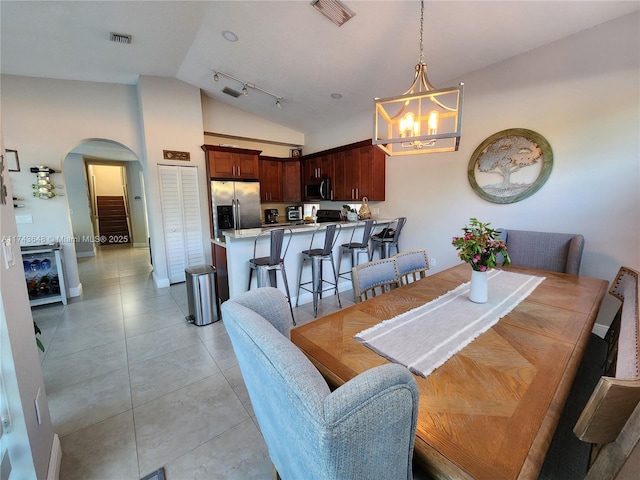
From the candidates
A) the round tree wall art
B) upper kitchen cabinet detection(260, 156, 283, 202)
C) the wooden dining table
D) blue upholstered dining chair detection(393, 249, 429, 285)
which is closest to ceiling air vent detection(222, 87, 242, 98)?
upper kitchen cabinet detection(260, 156, 283, 202)

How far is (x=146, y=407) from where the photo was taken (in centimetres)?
190

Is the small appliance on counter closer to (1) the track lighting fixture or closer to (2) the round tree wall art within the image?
(1) the track lighting fixture

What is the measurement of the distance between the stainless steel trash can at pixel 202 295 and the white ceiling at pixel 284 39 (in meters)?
2.87

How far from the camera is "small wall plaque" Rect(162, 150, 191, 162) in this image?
4.35 metres

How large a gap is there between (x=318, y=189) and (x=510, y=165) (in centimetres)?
337

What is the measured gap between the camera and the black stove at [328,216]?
17.5 ft

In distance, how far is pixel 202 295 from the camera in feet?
10.1

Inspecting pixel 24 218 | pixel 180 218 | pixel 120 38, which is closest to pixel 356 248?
pixel 180 218

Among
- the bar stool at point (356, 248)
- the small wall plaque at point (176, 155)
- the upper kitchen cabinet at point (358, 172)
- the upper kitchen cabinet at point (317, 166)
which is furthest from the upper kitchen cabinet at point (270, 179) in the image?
the bar stool at point (356, 248)

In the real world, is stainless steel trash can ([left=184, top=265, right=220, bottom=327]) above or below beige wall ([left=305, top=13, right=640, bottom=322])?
below

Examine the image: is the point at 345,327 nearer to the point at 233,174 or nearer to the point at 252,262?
the point at 252,262

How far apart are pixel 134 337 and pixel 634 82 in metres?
5.47

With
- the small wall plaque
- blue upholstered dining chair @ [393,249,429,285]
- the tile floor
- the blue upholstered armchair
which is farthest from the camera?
the small wall plaque

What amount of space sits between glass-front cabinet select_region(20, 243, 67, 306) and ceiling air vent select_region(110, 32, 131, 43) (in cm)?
280
